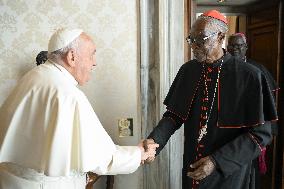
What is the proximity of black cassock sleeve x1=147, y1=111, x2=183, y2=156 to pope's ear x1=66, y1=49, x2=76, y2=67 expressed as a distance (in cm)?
77

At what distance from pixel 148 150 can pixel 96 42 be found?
1.02m

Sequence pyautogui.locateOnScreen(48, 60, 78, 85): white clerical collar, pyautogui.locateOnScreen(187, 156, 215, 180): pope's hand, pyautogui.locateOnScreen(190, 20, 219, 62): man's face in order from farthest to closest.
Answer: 1. pyautogui.locateOnScreen(190, 20, 219, 62): man's face
2. pyautogui.locateOnScreen(187, 156, 215, 180): pope's hand
3. pyautogui.locateOnScreen(48, 60, 78, 85): white clerical collar

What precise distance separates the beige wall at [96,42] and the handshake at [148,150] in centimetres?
58

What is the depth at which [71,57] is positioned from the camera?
168 centimetres

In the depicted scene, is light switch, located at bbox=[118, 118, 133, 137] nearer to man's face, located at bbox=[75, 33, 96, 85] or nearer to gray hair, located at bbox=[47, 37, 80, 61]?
→ man's face, located at bbox=[75, 33, 96, 85]

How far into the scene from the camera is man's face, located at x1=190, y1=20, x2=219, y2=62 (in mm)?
1874

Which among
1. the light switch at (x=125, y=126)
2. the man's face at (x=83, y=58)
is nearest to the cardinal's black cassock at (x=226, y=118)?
the light switch at (x=125, y=126)

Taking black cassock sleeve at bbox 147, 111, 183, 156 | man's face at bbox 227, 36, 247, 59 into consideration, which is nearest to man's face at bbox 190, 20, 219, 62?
black cassock sleeve at bbox 147, 111, 183, 156

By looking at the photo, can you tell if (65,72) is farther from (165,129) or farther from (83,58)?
(165,129)

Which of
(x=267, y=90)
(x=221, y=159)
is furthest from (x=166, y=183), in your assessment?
(x=267, y=90)

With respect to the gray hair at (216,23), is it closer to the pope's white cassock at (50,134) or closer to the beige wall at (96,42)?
the beige wall at (96,42)

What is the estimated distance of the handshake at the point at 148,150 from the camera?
1.92 meters

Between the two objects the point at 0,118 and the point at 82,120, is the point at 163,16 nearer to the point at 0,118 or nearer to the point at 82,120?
the point at 82,120

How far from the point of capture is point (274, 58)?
386 centimetres
